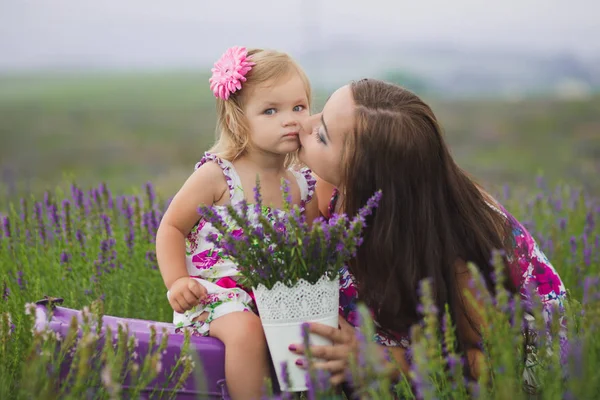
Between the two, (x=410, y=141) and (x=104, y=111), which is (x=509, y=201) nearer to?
(x=410, y=141)

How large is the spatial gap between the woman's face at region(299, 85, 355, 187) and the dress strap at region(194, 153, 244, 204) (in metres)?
0.27

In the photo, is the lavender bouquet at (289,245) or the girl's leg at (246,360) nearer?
the lavender bouquet at (289,245)

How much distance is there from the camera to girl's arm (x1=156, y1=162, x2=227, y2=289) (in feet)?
8.86

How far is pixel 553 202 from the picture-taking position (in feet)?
14.8

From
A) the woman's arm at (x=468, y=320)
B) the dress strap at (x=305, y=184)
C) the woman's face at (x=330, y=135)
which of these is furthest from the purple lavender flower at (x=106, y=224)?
the woman's arm at (x=468, y=320)

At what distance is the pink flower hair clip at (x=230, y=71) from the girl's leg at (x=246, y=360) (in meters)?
0.92

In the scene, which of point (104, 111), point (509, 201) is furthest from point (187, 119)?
point (509, 201)

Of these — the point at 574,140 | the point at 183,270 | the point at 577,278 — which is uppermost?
the point at 183,270

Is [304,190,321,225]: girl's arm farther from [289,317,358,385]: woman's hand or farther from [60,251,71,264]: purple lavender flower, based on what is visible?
[60,251,71,264]: purple lavender flower

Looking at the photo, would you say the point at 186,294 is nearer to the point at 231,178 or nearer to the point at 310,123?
the point at 231,178

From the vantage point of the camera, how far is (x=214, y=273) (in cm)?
281

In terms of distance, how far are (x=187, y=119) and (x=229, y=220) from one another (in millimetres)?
12370

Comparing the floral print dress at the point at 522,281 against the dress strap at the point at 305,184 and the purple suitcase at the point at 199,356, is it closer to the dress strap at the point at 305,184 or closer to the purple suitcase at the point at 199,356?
the dress strap at the point at 305,184

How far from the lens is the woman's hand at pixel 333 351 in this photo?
2318 millimetres
